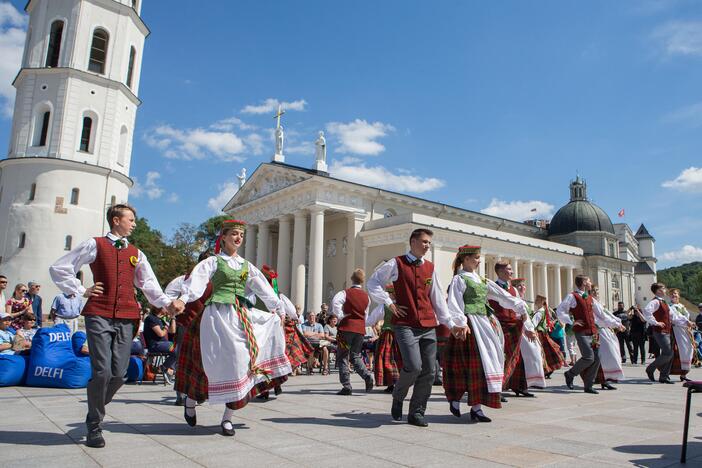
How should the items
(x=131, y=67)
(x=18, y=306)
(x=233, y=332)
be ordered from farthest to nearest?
(x=131, y=67) < (x=18, y=306) < (x=233, y=332)

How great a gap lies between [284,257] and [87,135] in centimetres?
1655

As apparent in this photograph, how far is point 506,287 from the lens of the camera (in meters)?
8.54

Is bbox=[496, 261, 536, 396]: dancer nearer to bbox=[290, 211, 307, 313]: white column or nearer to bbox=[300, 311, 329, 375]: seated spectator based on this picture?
bbox=[300, 311, 329, 375]: seated spectator

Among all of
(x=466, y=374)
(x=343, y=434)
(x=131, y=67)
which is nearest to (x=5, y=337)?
(x=343, y=434)

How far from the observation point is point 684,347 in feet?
37.5

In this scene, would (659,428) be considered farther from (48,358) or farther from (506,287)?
(48,358)

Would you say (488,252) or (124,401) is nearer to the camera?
(124,401)

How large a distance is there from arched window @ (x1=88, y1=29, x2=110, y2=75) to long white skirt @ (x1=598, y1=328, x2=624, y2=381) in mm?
35596

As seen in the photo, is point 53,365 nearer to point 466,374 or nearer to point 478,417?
point 466,374

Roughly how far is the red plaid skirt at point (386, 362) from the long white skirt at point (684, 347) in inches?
269

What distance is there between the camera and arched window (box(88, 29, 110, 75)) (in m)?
34.9

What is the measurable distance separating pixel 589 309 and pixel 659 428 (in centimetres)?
388

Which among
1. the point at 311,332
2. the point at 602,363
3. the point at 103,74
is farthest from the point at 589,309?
the point at 103,74

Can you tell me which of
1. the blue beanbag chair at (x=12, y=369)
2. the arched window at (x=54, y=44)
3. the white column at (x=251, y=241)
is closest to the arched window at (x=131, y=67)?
the arched window at (x=54, y=44)
